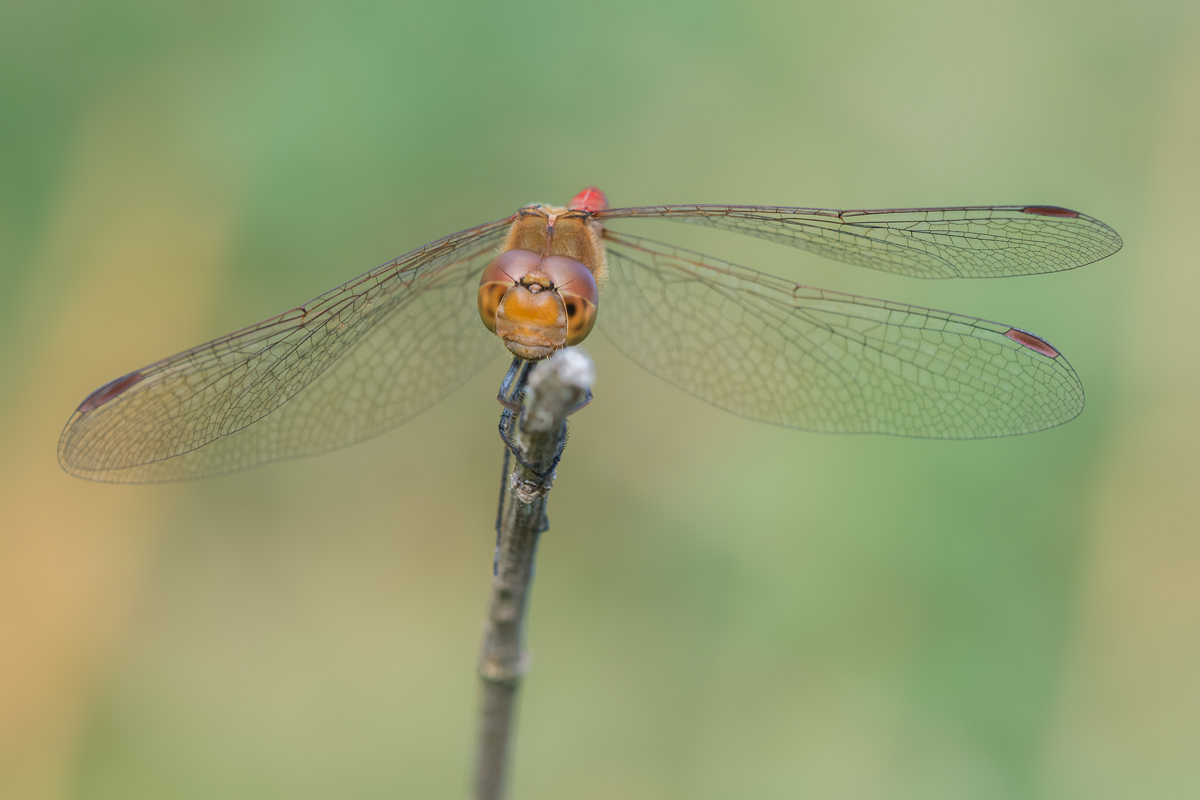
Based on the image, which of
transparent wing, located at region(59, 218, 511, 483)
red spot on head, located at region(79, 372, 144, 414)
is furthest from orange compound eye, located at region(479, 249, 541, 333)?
red spot on head, located at region(79, 372, 144, 414)

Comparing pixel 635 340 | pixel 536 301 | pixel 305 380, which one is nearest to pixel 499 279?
pixel 536 301

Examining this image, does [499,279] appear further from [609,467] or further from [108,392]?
[609,467]

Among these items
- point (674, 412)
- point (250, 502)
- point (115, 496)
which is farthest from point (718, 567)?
point (115, 496)

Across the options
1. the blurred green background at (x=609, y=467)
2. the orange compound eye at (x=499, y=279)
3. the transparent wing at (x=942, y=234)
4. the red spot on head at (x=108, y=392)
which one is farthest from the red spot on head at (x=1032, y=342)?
the red spot on head at (x=108, y=392)

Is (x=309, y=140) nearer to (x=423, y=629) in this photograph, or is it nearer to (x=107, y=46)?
(x=107, y=46)

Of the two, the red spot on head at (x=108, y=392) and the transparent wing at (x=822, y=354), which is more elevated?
the transparent wing at (x=822, y=354)

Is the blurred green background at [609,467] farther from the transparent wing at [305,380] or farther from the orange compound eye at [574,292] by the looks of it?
the orange compound eye at [574,292]

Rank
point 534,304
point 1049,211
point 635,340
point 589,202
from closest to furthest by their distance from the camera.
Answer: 1. point 534,304
2. point 1049,211
3. point 589,202
4. point 635,340
